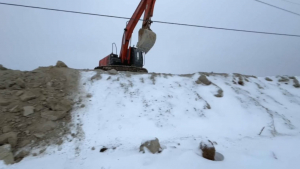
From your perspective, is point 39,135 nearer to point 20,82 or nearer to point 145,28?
point 20,82

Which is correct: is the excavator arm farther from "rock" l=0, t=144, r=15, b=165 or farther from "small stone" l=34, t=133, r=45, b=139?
"rock" l=0, t=144, r=15, b=165

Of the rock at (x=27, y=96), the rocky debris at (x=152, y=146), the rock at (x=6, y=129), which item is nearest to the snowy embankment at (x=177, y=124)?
the rocky debris at (x=152, y=146)

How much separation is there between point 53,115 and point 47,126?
1.18 ft

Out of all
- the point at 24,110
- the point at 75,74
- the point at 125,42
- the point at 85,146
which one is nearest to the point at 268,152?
the point at 85,146

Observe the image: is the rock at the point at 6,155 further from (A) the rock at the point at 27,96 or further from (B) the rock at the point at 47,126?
(A) the rock at the point at 27,96

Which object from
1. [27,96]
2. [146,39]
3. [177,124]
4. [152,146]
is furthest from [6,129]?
[146,39]

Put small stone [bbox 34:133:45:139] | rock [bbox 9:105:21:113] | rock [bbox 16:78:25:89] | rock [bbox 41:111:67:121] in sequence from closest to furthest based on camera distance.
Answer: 1. small stone [bbox 34:133:45:139]
2. rock [bbox 9:105:21:113]
3. rock [bbox 41:111:67:121]
4. rock [bbox 16:78:25:89]

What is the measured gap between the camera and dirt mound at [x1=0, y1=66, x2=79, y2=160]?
348 centimetres

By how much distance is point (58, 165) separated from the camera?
2883 mm

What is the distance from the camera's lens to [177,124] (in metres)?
4.66

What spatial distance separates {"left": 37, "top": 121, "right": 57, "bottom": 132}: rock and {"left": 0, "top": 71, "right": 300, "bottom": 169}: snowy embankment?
51 cm

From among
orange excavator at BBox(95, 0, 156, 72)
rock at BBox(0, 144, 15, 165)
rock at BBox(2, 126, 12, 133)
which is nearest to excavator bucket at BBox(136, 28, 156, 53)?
orange excavator at BBox(95, 0, 156, 72)

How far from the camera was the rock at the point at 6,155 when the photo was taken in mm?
2882

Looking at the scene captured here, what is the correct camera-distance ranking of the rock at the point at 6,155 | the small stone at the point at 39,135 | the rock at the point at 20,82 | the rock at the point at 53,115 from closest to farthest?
the rock at the point at 6,155
the small stone at the point at 39,135
the rock at the point at 53,115
the rock at the point at 20,82
